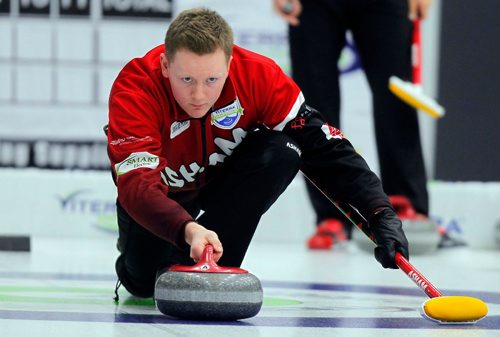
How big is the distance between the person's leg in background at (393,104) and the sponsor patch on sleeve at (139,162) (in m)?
2.40

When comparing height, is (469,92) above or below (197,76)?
below

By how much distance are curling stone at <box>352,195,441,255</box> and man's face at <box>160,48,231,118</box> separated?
226cm

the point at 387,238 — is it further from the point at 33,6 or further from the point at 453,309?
the point at 33,6

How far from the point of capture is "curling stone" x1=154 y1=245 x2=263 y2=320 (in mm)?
2225

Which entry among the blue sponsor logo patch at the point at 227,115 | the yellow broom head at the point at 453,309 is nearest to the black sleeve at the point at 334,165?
the blue sponsor logo patch at the point at 227,115

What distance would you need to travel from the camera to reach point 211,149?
104 inches

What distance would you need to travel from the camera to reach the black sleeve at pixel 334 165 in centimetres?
259

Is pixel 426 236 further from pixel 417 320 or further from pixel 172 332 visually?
pixel 172 332

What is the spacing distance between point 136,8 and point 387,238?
3.27 meters

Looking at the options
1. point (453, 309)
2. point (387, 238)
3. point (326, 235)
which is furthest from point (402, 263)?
point (326, 235)

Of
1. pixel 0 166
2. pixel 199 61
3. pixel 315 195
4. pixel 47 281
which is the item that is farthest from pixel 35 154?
pixel 199 61

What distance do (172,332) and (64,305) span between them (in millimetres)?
551

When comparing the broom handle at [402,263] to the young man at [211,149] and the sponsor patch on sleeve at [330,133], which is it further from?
the sponsor patch on sleeve at [330,133]

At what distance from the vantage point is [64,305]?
8.39ft
